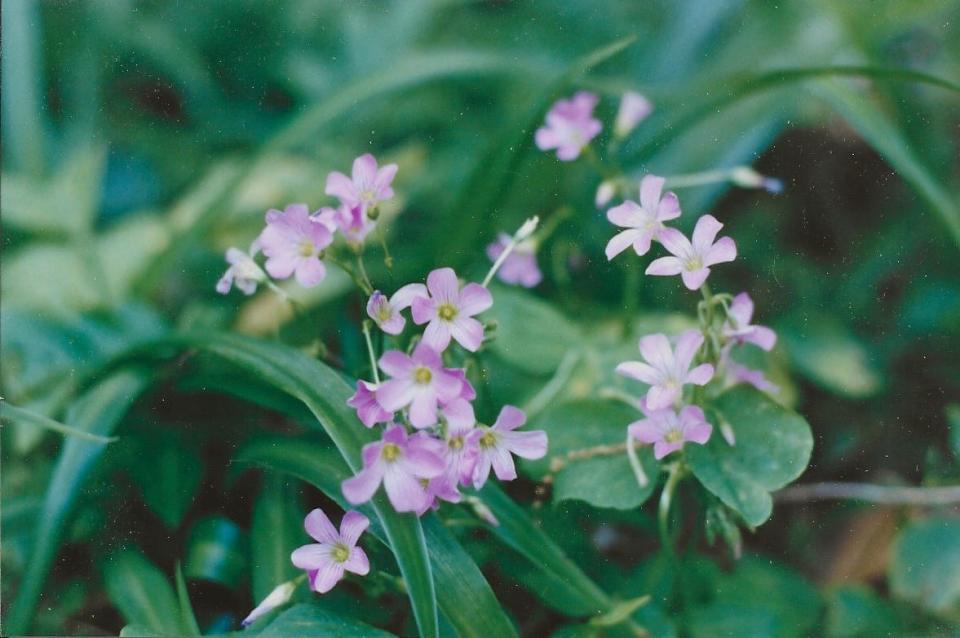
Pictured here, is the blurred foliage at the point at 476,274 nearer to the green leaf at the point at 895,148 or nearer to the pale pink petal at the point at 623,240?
the green leaf at the point at 895,148

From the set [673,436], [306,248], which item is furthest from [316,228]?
[673,436]

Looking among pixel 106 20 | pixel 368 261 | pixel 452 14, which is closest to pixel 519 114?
pixel 368 261

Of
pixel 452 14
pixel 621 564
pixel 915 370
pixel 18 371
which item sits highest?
pixel 452 14

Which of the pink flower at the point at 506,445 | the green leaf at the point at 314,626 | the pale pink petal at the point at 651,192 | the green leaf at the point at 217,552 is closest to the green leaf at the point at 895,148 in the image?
the pale pink petal at the point at 651,192

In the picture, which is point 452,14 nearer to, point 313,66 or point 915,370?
point 313,66

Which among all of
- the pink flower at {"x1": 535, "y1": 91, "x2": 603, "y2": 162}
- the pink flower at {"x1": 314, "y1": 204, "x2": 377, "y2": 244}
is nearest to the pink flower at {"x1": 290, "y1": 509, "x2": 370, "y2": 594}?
the pink flower at {"x1": 314, "y1": 204, "x2": 377, "y2": 244}
